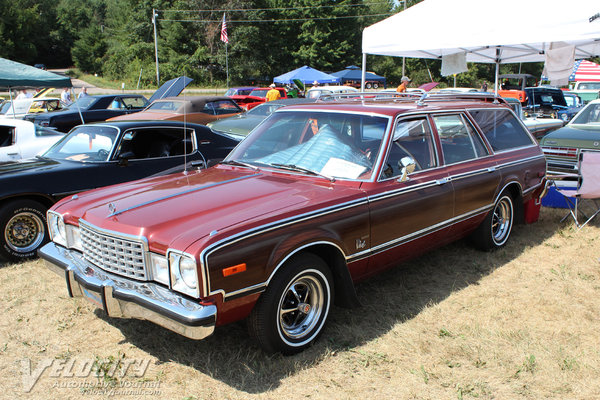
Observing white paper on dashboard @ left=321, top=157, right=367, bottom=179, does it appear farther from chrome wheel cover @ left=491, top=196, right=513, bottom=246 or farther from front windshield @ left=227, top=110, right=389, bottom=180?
chrome wheel cover @ left=491, top=196, right=513, bottom=246

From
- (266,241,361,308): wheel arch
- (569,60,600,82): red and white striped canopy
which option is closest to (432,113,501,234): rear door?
(266,241,361,308): wheel arch

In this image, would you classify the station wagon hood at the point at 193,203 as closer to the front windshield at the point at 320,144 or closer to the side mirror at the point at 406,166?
the front windshield at the point at 320,144

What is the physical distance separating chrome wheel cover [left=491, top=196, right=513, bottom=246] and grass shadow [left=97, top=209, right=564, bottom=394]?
0.19 m

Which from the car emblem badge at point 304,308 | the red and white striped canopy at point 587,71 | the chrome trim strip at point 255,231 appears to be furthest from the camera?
the red and white striped canopy at point 587,71

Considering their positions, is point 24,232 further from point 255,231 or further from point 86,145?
point 255,231

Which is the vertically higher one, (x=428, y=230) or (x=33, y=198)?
(x=33, y=198)

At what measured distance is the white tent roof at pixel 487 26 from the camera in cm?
675

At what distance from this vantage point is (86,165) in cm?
553

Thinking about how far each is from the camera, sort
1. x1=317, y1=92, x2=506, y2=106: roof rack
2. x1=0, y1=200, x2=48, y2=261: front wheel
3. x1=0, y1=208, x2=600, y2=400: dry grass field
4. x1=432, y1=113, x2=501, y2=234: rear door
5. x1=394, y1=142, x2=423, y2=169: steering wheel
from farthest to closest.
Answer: x1=0, y1=200, x2=48, y2=261: front wheel, x1=317, y1=92, x2=506, y2=106: roof rack, x1=432, y1=113, x2=501, y2=234: rear door, x1=394, y1=142, x2=423, y2=169: steering wheel, x1=0, y1=208, x2=600, y2=400: dry grass field

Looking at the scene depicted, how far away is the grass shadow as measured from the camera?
319 cm

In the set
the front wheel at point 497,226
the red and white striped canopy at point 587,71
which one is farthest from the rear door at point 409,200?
the red and white striped canopy at point 587,71

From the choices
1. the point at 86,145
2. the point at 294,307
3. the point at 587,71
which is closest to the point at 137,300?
the point at 294,307

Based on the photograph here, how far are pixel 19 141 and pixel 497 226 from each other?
23.6ft

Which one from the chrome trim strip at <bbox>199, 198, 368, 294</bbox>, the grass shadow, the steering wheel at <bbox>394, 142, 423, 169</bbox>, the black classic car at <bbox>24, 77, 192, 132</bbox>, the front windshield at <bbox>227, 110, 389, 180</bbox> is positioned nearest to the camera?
the chrome trim strip at <bbox>199, 198, 368, 294</bbox>
